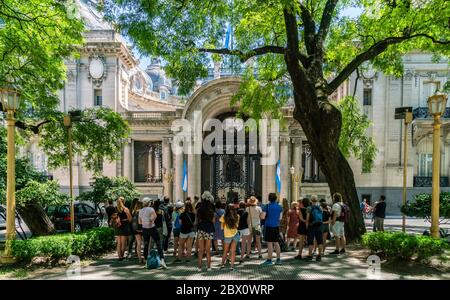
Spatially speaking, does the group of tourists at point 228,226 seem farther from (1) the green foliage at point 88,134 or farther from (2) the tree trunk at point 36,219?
(1) the green foliage at point 88,134

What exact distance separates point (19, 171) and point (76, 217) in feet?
17.8

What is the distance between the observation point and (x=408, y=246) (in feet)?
25.6

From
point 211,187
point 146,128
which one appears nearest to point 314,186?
point 211,187

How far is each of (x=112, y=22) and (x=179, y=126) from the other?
12453 millimetres

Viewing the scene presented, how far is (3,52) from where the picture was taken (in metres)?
10.0

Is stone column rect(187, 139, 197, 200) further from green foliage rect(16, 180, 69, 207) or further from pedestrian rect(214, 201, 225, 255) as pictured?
green foliage rect(16, 180, 69, 207)

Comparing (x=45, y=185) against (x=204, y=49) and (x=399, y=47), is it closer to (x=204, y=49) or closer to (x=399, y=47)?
(x=204, y=49)

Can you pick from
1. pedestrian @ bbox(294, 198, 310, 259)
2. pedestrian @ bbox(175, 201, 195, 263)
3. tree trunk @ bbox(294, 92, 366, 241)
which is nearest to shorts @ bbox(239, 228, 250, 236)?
pedestrian @ bbox(175, 201, 195, 263)

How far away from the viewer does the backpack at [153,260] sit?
8.13 metres

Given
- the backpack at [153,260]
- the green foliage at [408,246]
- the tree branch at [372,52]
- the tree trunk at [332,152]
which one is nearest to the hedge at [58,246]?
the backpack at [153,260]

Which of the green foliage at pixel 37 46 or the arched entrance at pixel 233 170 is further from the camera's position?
the arched entrance at pixel 233 170

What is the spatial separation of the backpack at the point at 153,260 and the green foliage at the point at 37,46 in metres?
6.57

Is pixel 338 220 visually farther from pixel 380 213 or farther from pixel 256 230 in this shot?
pixel 380 213

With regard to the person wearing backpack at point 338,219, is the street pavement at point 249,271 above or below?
below
